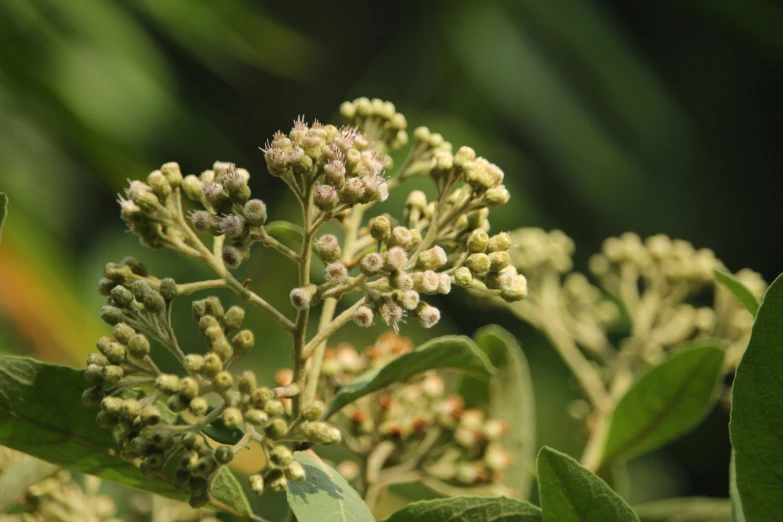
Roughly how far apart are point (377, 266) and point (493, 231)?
3.42 meters

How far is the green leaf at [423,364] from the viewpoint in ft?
4.94

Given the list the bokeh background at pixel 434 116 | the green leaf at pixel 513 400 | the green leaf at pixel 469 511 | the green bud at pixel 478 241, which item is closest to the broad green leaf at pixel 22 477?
the green leaf at pixel 469 511

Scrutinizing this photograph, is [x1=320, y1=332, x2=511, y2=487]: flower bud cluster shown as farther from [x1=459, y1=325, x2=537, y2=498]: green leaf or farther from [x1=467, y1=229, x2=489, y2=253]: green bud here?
[x1=467, y1=229, x2=489, y2=253]: green bud

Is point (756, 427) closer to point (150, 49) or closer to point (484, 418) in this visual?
point (484, 418)

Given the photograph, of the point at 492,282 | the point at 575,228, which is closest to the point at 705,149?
the point at 575,228

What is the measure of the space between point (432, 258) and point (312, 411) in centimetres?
32

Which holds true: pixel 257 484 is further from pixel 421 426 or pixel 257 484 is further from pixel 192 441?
pixel 421 426

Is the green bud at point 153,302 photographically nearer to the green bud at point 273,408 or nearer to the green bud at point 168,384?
the green bud at point 168,384

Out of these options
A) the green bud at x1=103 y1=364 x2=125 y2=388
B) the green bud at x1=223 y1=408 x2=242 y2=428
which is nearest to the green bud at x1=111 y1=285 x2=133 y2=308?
the green bud at x1=103 y1=364 x2=125 y2=388

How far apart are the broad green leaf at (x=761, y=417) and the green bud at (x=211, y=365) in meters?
0.77

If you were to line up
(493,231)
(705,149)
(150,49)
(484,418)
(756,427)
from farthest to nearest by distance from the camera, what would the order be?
1. (705,149)
2. (493,231)
3. (150,49)
4. (484,418)
5. (756,427)

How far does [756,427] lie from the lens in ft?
4.12

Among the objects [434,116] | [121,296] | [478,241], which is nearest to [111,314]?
[121,296]

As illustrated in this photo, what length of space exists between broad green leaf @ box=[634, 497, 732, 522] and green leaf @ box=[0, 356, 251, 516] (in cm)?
99
